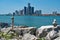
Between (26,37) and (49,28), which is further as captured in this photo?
(49,28)

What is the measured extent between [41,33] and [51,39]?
2670mm

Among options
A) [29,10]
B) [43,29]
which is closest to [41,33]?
[43,29]

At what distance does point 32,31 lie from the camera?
18766 millimetres

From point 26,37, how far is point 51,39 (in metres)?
1.55

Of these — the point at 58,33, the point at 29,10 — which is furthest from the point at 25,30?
the point at 29,10

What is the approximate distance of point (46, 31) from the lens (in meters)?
17.3

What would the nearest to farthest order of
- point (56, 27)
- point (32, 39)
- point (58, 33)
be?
point (32, 39)
point (58, 33)
point (56, 27)

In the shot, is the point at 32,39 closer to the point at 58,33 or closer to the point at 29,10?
the point at 58,33

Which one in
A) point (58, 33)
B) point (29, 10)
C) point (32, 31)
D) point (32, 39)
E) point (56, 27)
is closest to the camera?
point (32, 39)

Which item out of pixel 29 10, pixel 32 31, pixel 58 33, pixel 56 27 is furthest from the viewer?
pixel 29 10

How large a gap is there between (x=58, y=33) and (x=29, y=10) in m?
74.5

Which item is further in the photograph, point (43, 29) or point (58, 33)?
point (43, 29)

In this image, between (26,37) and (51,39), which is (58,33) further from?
(26,37)

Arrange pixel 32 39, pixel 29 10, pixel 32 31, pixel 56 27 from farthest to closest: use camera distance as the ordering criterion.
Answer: pixel 29 10 < pixel 32 31 < pixel 56 27 < pixel 32 39
